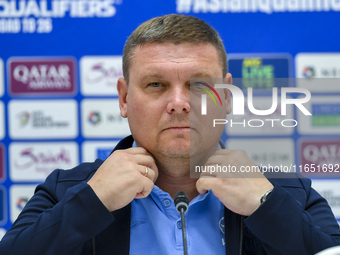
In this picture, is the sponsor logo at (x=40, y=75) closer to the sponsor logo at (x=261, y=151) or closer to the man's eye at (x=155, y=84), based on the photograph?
the man's eye at (x=155, y=84)

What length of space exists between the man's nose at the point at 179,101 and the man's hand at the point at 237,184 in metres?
0.17

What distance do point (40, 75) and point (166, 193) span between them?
131 cm

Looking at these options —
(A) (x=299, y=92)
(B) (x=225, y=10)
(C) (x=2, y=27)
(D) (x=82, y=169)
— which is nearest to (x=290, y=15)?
(B) (x=225, y=10)

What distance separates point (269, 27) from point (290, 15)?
0.14 meters

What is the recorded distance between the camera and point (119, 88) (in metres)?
1.25

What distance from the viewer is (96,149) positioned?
2070 mm

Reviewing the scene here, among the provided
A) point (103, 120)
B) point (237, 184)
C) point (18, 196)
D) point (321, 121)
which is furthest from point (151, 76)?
point (18, 196)

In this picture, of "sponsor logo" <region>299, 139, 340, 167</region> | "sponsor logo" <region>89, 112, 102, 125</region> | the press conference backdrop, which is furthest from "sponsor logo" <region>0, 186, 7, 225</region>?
"sponsor logo" <region>299, 139, 340, 167</region>

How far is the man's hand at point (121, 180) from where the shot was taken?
946mm

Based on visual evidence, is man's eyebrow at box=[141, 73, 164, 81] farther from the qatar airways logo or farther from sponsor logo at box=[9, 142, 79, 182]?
sponsor logo at box=[9, 142, 79, 182]

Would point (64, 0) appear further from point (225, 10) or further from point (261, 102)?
point (261, 102)

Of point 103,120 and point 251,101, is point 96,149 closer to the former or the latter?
point 103,120

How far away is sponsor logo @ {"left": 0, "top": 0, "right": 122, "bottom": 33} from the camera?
2.03 metres

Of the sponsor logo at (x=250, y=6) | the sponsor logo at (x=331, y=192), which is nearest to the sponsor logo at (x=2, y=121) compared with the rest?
the sponsor logo at (x=250, y=6)
